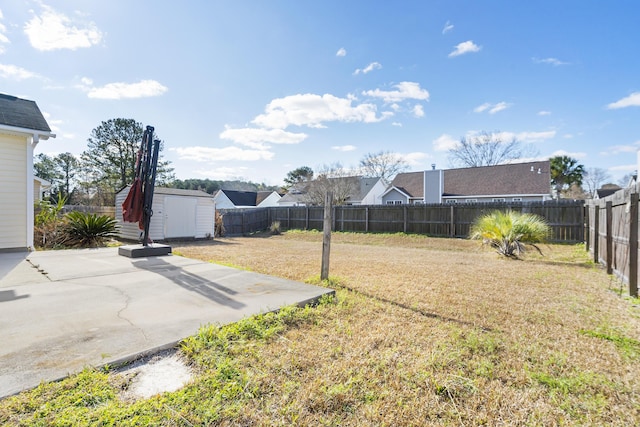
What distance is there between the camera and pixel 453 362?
7.44 feet

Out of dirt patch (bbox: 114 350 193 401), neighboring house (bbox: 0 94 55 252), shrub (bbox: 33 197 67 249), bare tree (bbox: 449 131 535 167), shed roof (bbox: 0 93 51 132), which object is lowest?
dirt patch (bbox: 114 350 193 401)

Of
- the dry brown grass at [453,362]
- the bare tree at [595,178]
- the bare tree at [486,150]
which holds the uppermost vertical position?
the bare tree at [486,150]

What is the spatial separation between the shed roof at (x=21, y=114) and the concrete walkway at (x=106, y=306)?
3220mm

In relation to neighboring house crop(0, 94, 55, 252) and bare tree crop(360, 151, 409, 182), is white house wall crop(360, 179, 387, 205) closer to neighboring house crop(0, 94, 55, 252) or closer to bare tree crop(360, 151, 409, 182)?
bare tree crop(360, 151, 409, 182)

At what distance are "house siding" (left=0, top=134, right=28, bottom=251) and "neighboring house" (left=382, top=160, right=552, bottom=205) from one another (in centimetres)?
2099

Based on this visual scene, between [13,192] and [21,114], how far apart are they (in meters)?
1.96

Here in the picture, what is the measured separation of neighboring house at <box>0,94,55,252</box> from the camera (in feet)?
21.6

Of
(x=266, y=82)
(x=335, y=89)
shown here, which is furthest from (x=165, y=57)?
(x=335, y=89)

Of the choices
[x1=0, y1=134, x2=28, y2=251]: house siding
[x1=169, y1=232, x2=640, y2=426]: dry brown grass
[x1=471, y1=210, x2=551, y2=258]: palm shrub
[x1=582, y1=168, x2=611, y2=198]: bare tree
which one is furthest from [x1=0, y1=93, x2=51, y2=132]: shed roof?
[x1=582, y1=168, x2=611, y2=198]: bare tree

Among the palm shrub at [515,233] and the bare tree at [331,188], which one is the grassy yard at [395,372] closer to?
the palm shrub at [515,233]

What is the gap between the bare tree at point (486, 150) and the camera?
101ft

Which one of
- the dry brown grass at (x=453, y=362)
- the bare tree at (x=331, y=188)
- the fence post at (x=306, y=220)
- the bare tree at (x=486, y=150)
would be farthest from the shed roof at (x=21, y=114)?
the bare tree at (x=486, y=150)

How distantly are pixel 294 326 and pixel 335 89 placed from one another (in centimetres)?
1341

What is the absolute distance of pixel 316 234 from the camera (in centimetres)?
1717
